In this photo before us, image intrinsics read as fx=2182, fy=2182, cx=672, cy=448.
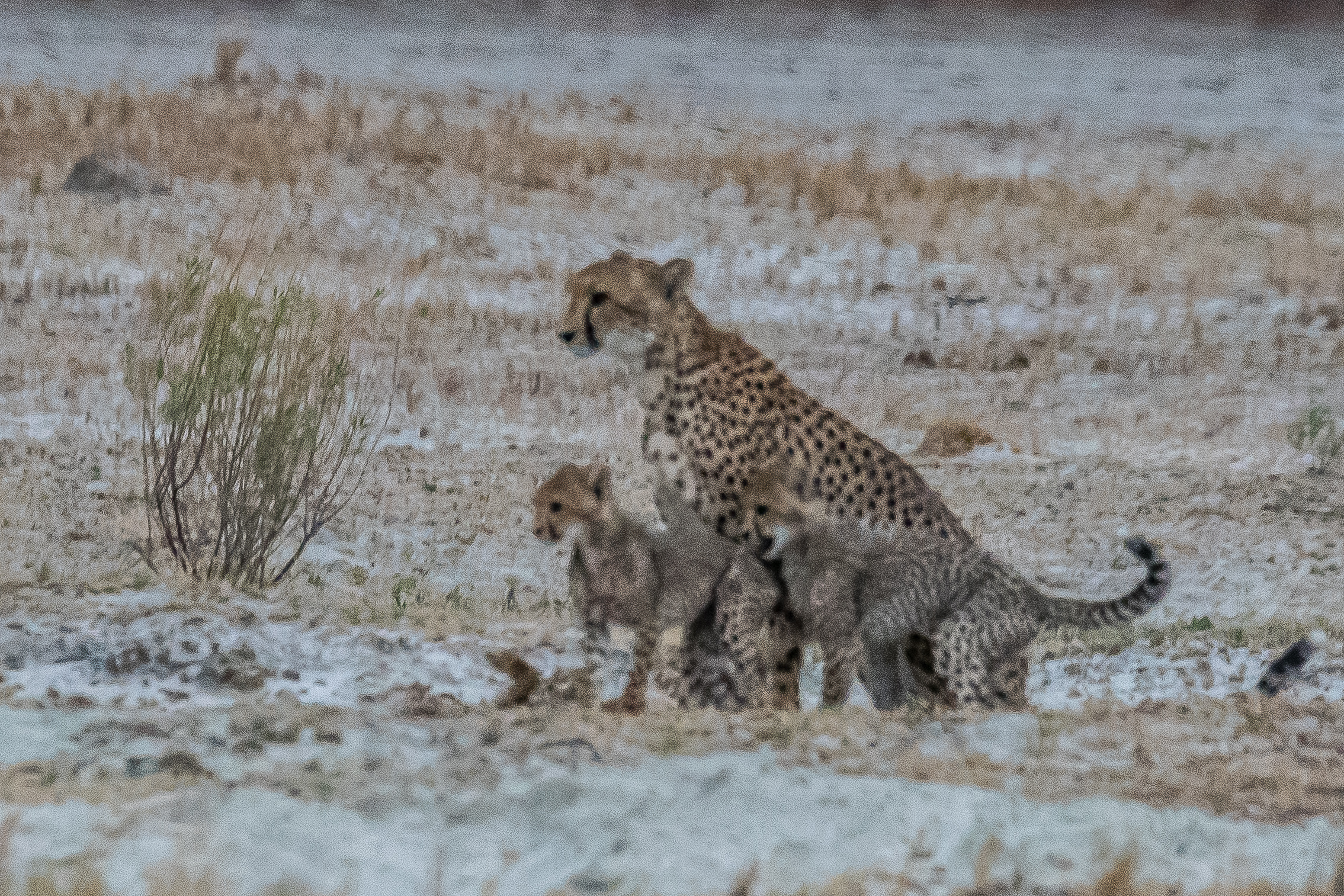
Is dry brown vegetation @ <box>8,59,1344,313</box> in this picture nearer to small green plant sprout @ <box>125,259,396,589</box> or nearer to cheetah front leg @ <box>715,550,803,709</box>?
small green plant sprout @ <box>125,259,396,589</box>

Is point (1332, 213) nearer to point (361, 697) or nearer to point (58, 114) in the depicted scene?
point (58, 114)

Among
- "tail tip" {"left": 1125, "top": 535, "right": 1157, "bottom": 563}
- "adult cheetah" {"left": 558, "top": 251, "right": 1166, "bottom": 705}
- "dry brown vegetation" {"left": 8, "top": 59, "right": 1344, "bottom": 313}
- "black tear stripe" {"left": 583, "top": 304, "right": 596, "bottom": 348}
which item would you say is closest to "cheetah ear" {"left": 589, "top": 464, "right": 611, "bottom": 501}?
"adult cheetah" {"left": 558, "top": 251, "right": 1166, "bottom": 705}

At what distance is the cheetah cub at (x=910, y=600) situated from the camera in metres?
4.82

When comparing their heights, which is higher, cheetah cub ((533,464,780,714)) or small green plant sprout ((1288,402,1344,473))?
cheetah cub ((533,464,780,714))

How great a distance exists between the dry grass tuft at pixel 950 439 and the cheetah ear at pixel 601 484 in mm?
4364

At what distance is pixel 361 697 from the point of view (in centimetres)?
507

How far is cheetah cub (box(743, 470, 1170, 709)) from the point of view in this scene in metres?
4.82

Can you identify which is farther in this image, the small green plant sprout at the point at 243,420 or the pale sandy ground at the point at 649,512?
the small green plant sprout at the point at 243,420

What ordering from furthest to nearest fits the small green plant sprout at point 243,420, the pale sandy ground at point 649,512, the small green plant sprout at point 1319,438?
1. the small green plant sprout at point 1319,438
2. the small green plant sprout at point 243,420
3. the pale sandy ground at point 649,512

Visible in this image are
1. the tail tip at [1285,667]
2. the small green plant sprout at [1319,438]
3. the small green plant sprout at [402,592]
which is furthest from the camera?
the small green plant sprout at [1319,438]

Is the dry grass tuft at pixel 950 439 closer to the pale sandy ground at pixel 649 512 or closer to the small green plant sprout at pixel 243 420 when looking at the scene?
the pale sandy ground at pixel 649 512

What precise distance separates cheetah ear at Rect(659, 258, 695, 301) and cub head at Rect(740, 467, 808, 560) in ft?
1.76

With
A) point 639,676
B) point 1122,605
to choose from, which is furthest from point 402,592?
point 1122,605

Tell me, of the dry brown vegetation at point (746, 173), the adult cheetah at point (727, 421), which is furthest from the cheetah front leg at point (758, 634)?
the dry brown vegetation at point (746, 173)
